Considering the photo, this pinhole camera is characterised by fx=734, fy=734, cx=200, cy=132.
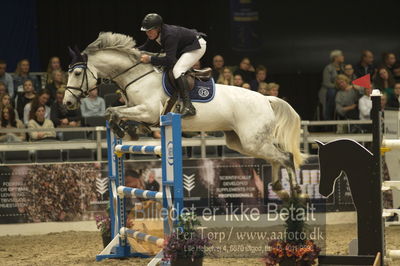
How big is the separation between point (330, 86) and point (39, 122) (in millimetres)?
4589

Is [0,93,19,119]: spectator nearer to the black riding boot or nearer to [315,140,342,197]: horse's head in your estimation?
the black riding boot

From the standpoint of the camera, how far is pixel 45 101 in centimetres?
979

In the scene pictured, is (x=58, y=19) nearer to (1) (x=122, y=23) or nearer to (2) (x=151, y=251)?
(1) (x=122, y=23)

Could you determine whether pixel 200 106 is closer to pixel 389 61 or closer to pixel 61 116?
pixel 61 116

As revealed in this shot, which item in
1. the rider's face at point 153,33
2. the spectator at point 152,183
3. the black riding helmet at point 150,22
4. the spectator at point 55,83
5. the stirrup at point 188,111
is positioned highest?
the black riding helmet at point 150,22

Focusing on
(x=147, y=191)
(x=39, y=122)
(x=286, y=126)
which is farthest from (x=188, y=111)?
(x=39, y=122)

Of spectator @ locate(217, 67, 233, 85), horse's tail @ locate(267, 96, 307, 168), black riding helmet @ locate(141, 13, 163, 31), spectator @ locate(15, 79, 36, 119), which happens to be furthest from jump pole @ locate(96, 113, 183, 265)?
spectator @ locate(217, 67, 233, 85)

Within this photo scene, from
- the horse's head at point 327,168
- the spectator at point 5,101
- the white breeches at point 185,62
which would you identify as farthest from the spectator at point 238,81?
the horse's head at point 327,168

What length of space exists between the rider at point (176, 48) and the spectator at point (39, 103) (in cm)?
263

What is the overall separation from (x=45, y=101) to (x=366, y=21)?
6393 mm

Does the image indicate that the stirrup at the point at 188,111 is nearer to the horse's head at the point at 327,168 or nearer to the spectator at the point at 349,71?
the horse's head at the point at 327,168

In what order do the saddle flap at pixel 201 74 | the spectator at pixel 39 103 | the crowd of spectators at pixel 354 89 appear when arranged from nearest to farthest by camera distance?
the saddle flap at pixel 201 74
the spectator at pixel 39 103
the crowd of spectators at pixel 354 89

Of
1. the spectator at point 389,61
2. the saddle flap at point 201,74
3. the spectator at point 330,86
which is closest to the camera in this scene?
the saddle flap at point 201,74

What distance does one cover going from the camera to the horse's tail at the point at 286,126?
8.17 m
